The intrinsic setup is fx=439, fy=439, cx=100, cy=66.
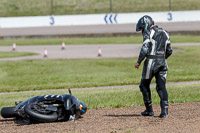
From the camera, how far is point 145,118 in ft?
29.3

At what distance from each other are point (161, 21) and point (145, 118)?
40430 millimetres

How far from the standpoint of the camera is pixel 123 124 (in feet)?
27.2

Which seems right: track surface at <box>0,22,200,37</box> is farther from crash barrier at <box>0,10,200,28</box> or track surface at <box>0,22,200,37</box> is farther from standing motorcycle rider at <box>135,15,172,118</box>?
standing motorcycle rider at <box>135,15,172,118</box>

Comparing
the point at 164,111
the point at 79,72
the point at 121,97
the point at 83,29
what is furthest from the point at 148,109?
the point at 83,29

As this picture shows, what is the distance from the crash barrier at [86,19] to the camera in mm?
49062

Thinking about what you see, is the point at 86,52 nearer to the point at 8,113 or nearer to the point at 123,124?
the point at 8,113

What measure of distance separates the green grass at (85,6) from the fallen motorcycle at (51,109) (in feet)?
154

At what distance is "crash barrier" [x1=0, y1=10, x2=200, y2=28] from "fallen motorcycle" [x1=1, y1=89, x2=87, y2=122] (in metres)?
40.8

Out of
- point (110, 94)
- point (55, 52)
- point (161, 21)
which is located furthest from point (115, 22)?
point (110, 94)

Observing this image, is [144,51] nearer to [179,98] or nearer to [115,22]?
[179,98]

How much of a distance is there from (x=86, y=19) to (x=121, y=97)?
127 feet

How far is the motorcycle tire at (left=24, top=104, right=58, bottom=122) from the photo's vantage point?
848 centimetres

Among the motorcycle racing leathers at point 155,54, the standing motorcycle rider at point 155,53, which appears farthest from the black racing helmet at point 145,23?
the motorcycle racing leathers at point 155,54

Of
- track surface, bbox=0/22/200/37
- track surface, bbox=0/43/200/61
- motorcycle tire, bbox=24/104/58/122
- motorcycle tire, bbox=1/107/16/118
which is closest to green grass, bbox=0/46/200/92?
track surface, bbox=0/43/200/61
